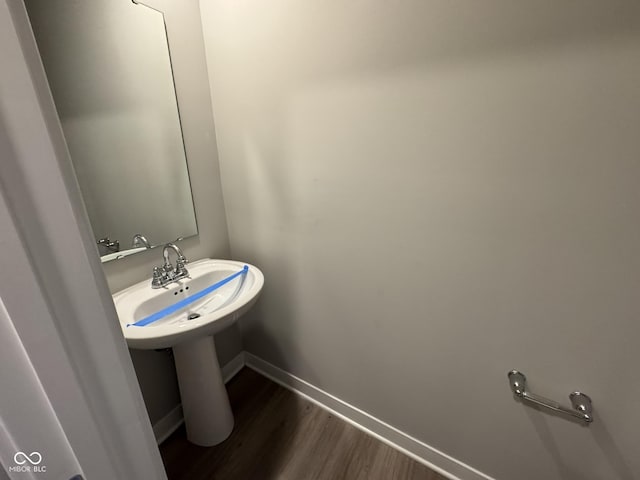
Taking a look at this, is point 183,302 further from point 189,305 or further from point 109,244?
point 109,244

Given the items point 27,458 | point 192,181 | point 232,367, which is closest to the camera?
point 27,458

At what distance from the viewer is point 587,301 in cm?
73

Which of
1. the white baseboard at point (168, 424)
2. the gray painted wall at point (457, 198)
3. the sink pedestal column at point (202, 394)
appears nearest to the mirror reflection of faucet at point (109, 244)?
the sink pedestal column at point (202, 394)

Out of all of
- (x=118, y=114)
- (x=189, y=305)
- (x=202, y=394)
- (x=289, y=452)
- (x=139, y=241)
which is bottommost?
(x=289, y=452)

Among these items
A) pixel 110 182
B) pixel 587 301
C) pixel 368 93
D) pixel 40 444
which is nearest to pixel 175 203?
pixel 110 182

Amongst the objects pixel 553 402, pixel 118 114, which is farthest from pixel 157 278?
pixel 553 402

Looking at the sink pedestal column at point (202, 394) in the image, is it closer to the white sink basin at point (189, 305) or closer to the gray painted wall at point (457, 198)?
the white sink basin at point (189, 305)

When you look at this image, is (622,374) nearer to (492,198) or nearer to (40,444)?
(492,198)

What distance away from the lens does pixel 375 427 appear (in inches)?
50.0

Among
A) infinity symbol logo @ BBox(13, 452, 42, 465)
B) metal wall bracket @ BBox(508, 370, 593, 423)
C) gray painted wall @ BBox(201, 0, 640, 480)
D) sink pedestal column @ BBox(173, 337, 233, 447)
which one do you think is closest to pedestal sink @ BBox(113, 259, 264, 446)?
sink pedestal column @ BBox(173, 337, 233, 447)

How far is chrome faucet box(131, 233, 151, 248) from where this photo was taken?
110cm

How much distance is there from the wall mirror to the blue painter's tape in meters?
0.29

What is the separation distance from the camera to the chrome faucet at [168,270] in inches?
43.8

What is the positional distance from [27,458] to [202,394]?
105 centimetres
